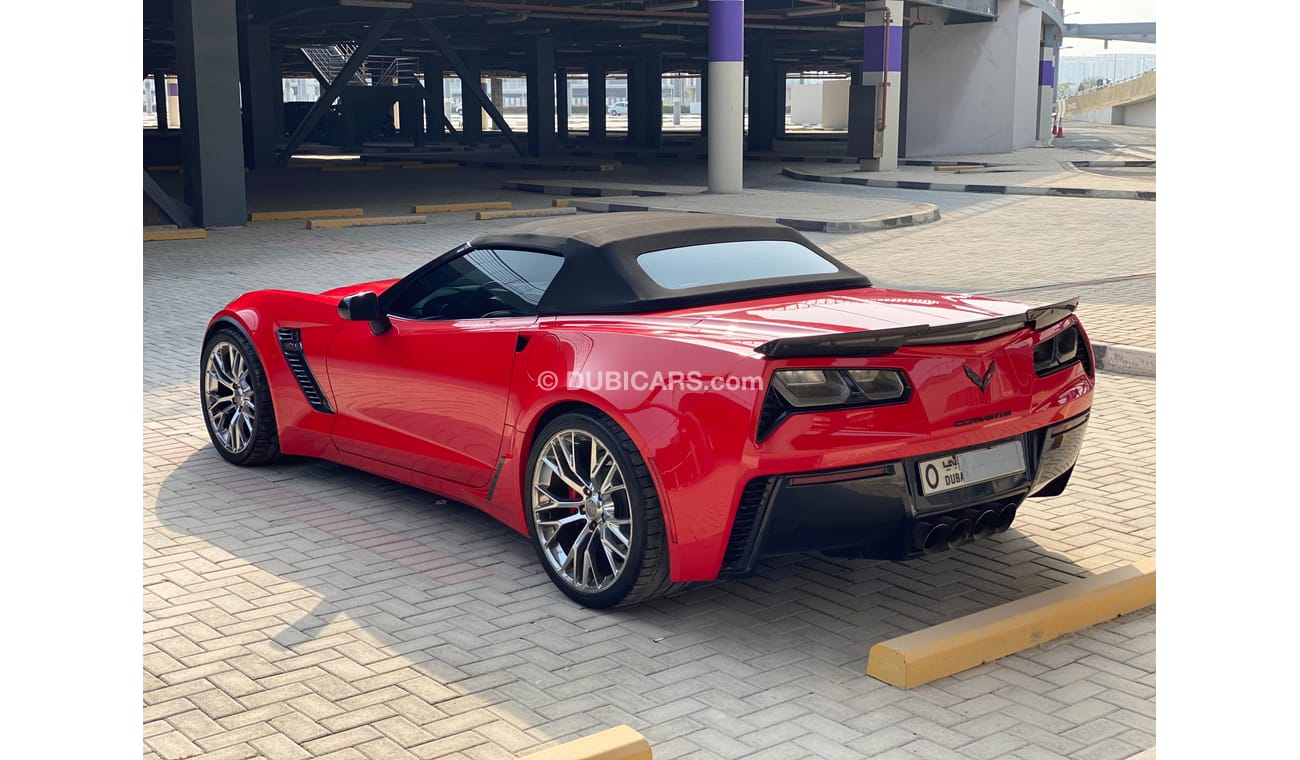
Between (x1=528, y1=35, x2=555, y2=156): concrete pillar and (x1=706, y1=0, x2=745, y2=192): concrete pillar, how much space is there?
606 inches

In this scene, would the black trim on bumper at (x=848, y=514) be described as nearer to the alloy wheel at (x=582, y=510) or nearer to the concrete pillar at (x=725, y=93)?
the alloy wheel at (x=582, y=510)

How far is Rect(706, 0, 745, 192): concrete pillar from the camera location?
74.5ft

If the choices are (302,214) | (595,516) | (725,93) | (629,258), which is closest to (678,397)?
(595,516)

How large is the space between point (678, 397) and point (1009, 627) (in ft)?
4.22

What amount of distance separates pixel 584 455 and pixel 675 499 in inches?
19.6

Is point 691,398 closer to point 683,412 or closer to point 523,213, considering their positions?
point 683,412

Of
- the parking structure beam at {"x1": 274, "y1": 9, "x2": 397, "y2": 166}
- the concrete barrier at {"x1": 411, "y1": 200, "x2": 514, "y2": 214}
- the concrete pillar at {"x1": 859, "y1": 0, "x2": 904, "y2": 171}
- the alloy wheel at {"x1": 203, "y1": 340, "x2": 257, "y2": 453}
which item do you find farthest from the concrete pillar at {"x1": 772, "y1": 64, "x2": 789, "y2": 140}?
the alloy wheel at {"x1": 203, "y1": 340, "x2": 257, "y2": 453}

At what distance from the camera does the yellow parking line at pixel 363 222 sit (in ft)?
60.5

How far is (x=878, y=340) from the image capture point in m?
4.01

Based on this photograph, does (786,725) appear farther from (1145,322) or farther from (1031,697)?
(1145,322)

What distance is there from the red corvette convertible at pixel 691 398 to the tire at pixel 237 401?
491 mm

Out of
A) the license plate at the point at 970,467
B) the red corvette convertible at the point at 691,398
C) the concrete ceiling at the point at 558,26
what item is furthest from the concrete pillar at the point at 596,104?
the license plate at the point at 970,467

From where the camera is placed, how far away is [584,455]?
4.49 metres
